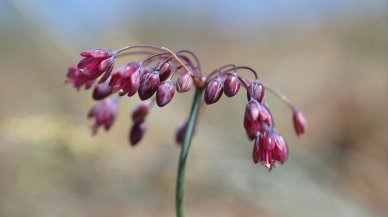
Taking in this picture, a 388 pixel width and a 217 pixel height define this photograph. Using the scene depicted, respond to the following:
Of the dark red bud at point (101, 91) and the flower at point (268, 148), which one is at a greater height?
the dark red bud at point (101, 91)

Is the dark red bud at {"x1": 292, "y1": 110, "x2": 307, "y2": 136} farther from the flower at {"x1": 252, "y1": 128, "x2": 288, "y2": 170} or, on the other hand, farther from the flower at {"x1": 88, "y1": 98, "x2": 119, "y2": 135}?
the flower at {"x1": 88, "y1": 98, "x2": 119, "y2": 135}

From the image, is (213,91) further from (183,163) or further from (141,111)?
(141,111)

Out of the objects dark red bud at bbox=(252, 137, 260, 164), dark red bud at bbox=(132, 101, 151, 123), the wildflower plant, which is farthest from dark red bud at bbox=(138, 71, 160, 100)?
dark red bud at bbox=(132, 101, 151, 123)

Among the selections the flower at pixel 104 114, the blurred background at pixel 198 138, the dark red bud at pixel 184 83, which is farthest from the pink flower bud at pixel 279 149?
the blurred background at pixel 198 138

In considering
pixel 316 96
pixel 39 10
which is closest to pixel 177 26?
pixel 316 96

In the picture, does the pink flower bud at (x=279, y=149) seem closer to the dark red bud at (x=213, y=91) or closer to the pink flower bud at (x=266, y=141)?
the pink flower bud at (x=266, y=141)

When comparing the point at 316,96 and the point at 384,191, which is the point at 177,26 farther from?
the point at 384,191

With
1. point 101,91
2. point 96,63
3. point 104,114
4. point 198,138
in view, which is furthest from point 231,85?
point 198,138

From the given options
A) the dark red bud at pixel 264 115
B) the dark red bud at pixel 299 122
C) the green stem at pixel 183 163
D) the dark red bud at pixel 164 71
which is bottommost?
the green stem at pixel 183 163
